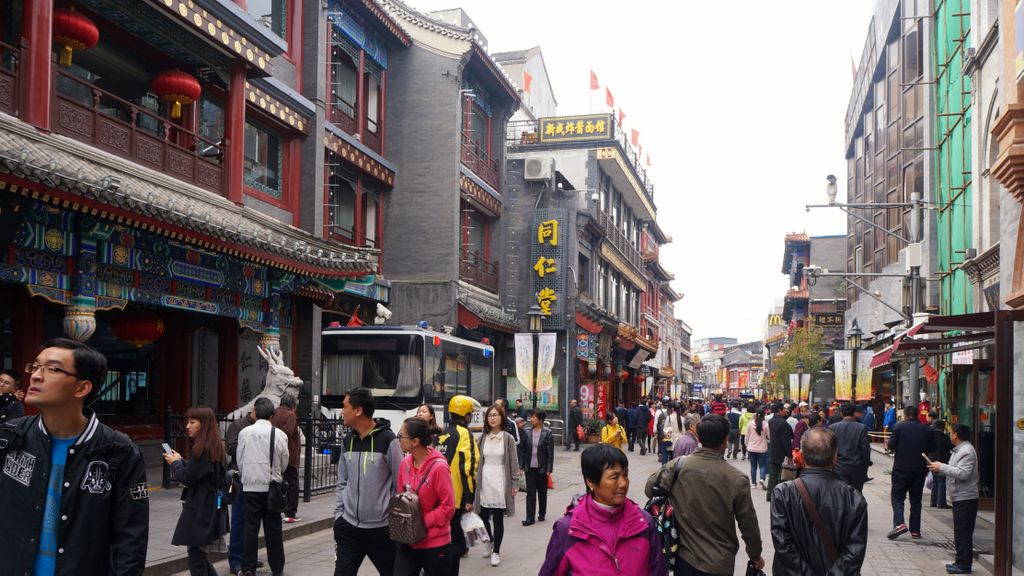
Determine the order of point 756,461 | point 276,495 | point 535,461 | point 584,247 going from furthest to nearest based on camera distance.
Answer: point 584,247 < point 756,461 < point 535,461 < point 276,495

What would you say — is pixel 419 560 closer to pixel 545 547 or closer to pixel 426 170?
pixel 545 547

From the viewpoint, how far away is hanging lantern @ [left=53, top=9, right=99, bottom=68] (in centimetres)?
1298

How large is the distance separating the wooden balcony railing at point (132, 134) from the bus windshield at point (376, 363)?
176 inches

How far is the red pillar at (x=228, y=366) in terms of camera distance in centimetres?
1797

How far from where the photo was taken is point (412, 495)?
21.1ft

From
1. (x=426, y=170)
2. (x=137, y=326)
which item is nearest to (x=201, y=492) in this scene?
(x=137, y=326)

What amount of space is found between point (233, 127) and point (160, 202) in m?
4.37

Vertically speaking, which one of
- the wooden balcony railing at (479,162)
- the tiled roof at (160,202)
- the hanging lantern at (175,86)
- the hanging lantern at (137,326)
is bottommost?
the hanging lantern at (137,326)

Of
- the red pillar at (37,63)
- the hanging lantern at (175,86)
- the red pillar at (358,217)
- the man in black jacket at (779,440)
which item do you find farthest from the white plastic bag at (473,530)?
the red pillar at (358,217)

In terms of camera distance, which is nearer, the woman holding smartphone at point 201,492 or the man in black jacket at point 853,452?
the woman holding smartphone at point 201,492

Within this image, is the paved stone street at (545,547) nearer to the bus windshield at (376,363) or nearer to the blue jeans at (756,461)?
the blue jeans at (756,461)

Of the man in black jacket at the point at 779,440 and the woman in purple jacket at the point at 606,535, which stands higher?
Answer: the woman in purple jacket at the point at 606,535

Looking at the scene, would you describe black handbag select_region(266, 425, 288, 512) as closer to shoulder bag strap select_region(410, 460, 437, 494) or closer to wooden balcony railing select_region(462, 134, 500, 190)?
shoulder bag strap select_region(410, 460, 437, 494)

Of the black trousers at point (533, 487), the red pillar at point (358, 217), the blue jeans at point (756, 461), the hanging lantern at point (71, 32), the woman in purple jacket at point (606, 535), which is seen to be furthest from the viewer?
the red pillar at point (358, 217)
